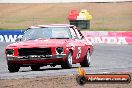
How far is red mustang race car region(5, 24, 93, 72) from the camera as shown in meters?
15.6

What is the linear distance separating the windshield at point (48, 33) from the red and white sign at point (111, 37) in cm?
1775

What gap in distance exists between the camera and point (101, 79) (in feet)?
25.1

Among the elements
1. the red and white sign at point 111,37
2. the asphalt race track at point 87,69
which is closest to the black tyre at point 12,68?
the asphalt race track at point 87,69

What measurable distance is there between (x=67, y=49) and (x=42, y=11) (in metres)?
44.3

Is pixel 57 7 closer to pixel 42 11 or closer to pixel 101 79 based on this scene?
pixel 42 11

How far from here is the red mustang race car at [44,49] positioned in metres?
15.6

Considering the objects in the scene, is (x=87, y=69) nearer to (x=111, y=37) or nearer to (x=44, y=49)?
(x=44, y=49)

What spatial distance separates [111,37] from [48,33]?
1885 cm

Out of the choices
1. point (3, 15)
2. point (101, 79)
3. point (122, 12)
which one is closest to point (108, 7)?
point (122, 12)

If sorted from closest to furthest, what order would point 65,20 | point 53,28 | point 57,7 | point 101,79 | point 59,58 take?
1. point 101,79
2. point 59,58
3. point 53,28
4. point 65,20
5. point 57,7

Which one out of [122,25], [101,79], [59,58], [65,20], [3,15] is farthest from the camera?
[3,15]

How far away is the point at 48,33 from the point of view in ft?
55.1

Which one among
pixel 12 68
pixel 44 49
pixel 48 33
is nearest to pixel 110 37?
pixel 48 33

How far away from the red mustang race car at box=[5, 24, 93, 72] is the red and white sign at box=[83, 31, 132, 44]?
700 inches
